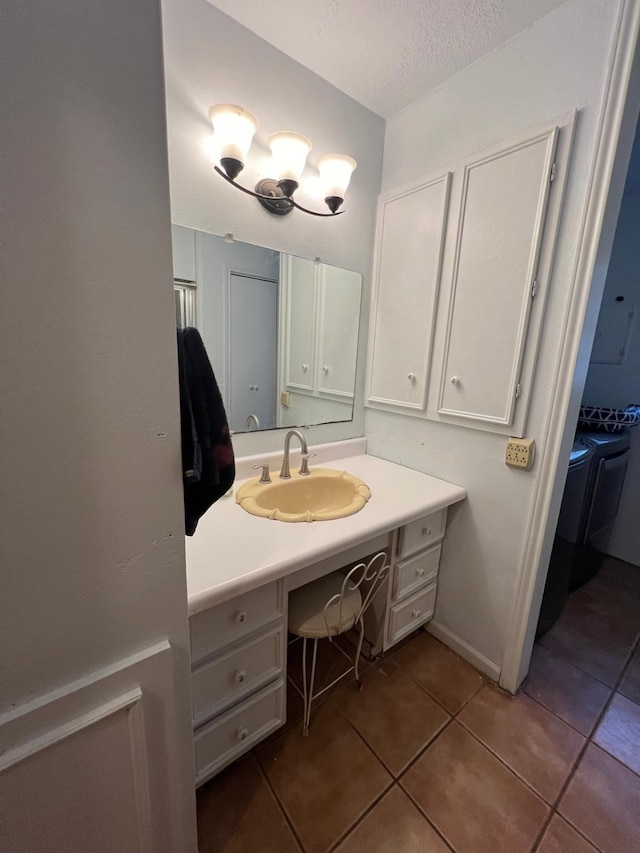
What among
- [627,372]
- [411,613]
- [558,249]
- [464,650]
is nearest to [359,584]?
[411,613]

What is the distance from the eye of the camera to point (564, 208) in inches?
41.1

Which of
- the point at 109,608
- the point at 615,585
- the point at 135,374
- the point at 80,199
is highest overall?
the point at 80,199

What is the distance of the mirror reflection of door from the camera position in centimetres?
131

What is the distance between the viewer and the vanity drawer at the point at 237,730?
0.92m

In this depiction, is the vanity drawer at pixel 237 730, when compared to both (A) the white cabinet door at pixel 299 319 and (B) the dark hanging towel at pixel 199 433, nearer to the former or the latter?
(B) the dark hanging towel at pixel 199 433

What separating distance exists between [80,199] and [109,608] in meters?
0.59

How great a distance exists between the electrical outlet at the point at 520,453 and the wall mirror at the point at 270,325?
73 cm

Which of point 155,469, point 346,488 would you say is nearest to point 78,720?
point 155,469

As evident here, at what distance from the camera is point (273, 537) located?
3.24 ft

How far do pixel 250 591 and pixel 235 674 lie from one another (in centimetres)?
25

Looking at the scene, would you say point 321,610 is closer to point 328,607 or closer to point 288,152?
point 328,607

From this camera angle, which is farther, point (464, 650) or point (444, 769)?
point (464, 650)

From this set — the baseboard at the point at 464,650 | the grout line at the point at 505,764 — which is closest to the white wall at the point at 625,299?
the baseboard at the point at 464,650

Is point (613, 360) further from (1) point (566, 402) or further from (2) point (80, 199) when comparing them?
(2) point (80, 199)
